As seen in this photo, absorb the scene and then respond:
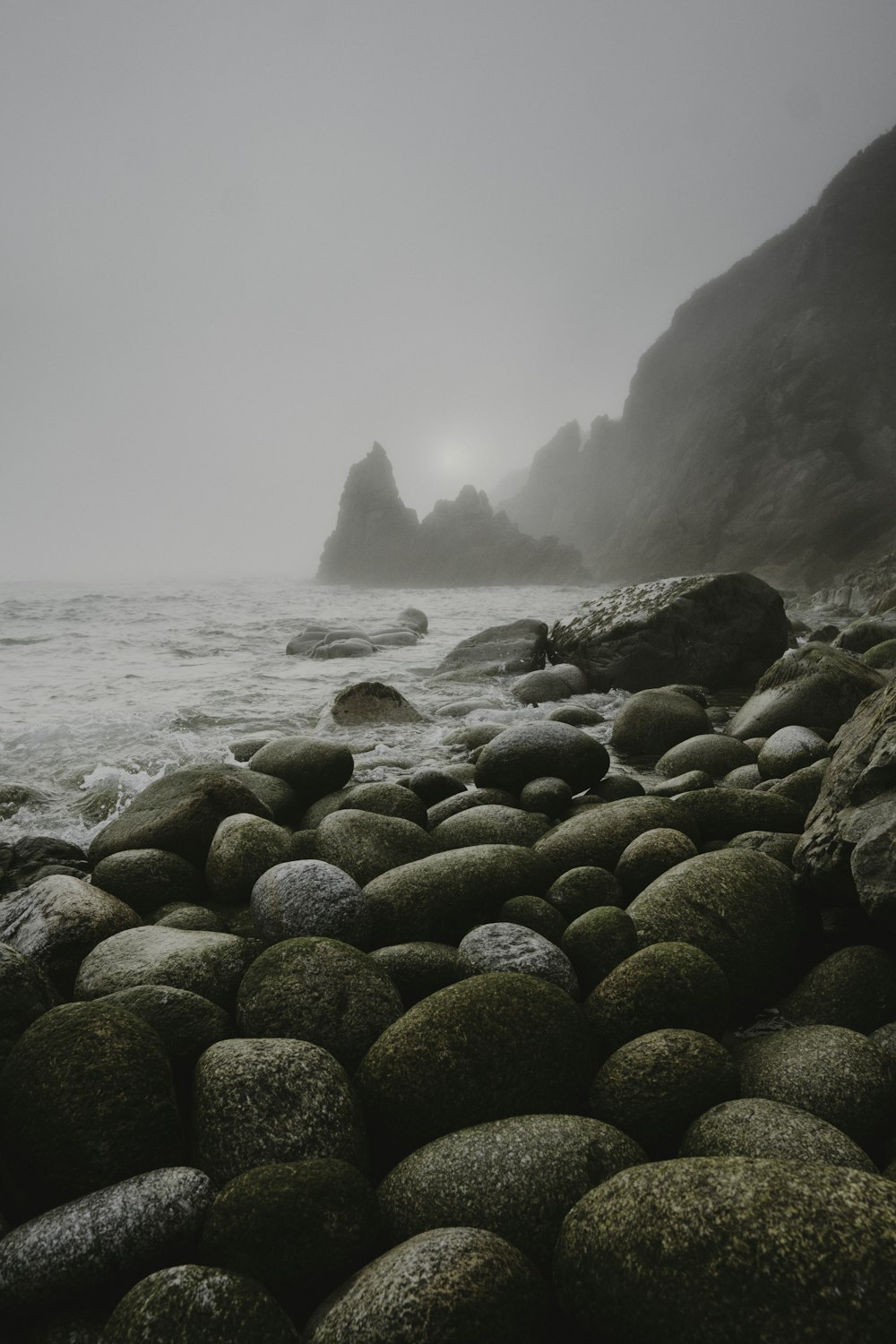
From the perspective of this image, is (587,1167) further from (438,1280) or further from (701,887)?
(701,887)

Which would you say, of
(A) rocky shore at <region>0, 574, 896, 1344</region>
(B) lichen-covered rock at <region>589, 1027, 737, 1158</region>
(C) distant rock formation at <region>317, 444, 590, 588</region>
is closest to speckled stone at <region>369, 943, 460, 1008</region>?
(A) rocky shore at <region>0, 574, 896, 1344</region>

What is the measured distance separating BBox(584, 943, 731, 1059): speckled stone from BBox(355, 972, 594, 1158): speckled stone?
189mm

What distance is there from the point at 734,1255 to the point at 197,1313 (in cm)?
Answer: 110

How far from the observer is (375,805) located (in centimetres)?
453

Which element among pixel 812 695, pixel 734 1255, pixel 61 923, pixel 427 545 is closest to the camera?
pixel 734 1255

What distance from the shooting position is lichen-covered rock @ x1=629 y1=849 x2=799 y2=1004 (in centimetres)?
273

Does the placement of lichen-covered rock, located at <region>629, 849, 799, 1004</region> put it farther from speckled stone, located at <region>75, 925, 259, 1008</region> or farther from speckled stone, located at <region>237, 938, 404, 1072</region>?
speckled stone, located at <region>75, 925, 259, 1008</region>

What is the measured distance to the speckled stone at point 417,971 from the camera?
8.71ft

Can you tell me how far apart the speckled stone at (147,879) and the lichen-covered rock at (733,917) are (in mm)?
2478

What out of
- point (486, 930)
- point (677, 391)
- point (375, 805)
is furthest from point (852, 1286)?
point (677, 391)

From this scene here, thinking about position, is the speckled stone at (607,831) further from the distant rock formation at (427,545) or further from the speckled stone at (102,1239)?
the distant rock formation at (427,545)

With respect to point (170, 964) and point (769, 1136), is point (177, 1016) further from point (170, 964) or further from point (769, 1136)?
point (769, 1136)

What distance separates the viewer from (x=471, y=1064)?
80.9 inches

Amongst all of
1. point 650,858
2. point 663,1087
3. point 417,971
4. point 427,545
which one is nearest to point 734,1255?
point 663,1087
